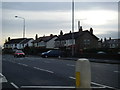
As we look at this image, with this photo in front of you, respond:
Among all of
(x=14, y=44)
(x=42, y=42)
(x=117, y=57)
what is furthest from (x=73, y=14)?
(x=14, y=44)

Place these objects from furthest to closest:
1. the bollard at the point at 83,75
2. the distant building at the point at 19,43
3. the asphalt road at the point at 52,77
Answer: the distant building at the point at 19,43, the asphalt road at the point at 52,77, the bollard at the point at 83,75

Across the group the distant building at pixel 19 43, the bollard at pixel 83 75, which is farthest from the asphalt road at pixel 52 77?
the distant building at pixel 19 43

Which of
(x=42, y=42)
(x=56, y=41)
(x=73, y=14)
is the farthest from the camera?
(x=42, y=42)

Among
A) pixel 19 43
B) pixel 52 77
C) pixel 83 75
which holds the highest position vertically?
pixel 19 43

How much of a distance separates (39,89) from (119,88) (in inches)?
116

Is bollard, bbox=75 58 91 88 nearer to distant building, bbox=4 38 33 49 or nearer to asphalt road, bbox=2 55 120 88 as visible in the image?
asphalt road, bbox=2 55 120 88

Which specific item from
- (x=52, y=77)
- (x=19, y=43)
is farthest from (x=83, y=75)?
(x=19, y=43)

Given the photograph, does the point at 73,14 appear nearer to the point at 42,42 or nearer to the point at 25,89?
the point at 25,89

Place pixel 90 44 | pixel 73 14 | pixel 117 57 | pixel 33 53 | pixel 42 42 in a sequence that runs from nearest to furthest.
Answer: pixel 117 57 < pixel 73 14 < pixel 33 53 < pixel 90 44 < pixel 42 42

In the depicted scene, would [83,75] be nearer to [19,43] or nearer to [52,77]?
[52,77]

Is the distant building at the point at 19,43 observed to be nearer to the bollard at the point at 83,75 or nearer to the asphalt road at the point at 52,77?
the asphalt road at the point at 52,77

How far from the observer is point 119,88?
9383 mm

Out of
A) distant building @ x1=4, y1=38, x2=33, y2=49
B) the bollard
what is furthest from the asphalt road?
distant building @ x1=4, y1=38, x2=33, y2=49

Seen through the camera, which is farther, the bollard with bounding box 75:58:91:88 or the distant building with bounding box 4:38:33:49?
the distant building with bounding box 4:38:33:49
